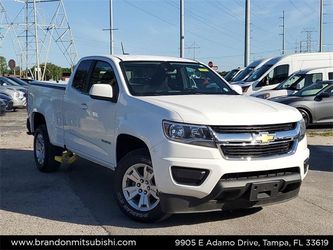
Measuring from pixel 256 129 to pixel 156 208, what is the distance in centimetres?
135

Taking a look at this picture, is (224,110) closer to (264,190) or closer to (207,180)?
(207,180)

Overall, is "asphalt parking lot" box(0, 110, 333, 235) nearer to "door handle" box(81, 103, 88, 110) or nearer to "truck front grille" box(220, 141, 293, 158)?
"truck front grille" box(220, 141, 293, 158)

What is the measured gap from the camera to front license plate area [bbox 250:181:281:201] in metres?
4.93

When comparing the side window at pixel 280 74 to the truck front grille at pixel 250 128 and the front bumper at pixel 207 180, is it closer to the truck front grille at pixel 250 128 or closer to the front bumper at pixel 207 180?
the truck front grille at pixel 250 128

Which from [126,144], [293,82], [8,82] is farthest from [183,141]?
[8,82]

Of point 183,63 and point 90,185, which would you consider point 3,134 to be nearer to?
point 90,185

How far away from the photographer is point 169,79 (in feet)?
21.1

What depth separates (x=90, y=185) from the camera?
7.46 metres

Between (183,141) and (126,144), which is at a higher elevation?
(183,141)

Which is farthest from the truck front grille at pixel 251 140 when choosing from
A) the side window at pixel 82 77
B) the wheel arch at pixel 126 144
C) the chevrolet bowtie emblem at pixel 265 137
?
the side window at pixel 82 77

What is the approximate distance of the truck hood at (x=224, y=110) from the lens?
4.89 metres
